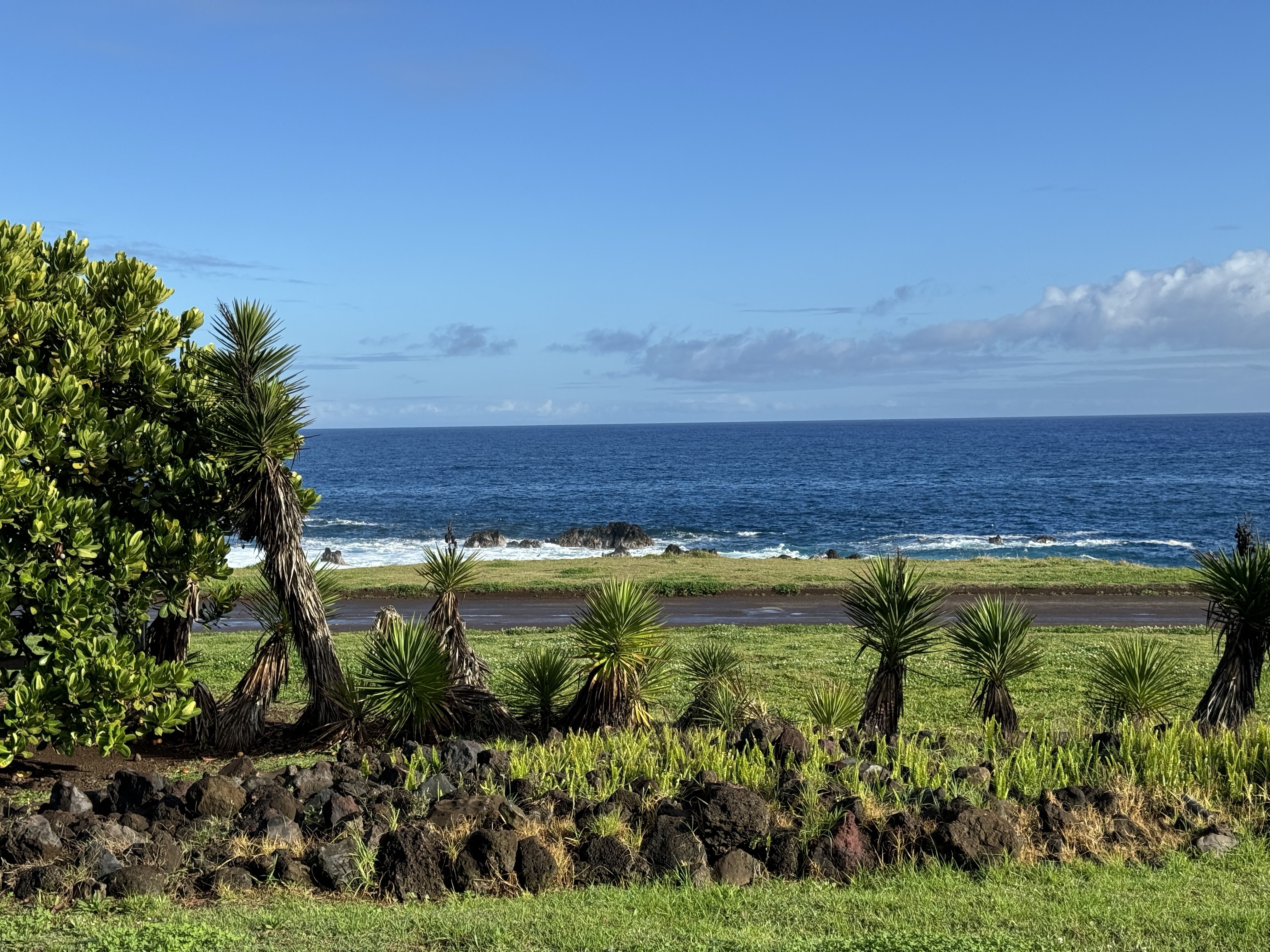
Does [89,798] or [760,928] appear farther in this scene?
[89,798]

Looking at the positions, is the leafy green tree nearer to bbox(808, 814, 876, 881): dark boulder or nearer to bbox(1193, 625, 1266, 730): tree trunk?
bbox(808, 814, 876, 881): dark boulder

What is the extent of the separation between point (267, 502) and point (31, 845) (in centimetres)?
476

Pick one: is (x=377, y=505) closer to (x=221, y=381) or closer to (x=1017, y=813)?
(x=221, y=381)

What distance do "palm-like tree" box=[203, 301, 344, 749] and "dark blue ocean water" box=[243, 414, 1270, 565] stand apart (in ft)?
25.0

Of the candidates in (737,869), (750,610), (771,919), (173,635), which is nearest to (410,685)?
(173,635)

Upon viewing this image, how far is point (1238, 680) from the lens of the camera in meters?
10.8

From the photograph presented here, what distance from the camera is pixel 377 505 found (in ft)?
276

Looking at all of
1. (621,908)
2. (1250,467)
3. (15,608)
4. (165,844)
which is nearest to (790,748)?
(621,908)

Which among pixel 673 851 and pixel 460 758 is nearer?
pixel 673 851

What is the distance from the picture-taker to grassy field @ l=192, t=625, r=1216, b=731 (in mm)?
14102

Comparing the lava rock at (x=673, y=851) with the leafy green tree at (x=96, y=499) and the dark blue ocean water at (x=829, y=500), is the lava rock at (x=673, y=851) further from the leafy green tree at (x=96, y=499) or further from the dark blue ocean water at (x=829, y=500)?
the dark blue ocean water at (x=829, y=500)

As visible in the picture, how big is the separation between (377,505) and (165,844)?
78.7 m

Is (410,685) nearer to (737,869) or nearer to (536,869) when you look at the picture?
(536,869)

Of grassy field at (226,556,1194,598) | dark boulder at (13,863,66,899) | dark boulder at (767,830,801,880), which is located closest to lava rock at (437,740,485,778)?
dark boulder at (767,830,801,880)
